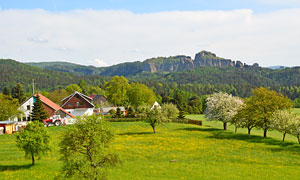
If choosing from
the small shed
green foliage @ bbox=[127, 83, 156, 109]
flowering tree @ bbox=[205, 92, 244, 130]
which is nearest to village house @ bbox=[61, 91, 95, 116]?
green foliage @ bbox=[127, 83, 156, 109]

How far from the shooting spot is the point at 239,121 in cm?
5131

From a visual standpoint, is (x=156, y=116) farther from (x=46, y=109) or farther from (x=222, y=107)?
(x=46, y=109)

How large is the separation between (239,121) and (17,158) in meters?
38.4

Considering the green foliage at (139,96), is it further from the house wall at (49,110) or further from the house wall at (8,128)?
the house wall at (8,128)

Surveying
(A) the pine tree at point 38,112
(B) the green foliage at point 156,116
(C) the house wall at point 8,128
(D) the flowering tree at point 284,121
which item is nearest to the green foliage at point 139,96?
(A) the pine tree at point 38,112

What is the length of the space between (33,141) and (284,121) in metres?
36.3

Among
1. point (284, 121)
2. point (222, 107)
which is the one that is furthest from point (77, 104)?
point (284, 121)

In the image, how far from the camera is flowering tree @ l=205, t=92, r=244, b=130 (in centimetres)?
5406

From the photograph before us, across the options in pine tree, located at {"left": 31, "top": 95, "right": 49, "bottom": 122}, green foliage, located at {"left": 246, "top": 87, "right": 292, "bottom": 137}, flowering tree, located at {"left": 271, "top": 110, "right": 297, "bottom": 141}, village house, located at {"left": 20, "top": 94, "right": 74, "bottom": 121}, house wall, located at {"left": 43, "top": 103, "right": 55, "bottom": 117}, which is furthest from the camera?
house wall, located at {"left": 43, "top": 103, "right": 55, "bottom": 117}

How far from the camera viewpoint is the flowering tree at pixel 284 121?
135 feet

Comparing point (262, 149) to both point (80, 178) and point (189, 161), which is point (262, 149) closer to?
point (189, 161)

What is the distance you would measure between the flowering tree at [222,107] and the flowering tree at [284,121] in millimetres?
10065

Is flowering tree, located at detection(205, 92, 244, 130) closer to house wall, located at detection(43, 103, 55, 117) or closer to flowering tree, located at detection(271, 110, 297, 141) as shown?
flowering tree, located at detection(271, 110, 297, 141)

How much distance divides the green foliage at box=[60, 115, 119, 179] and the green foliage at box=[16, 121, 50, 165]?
7.99 m
